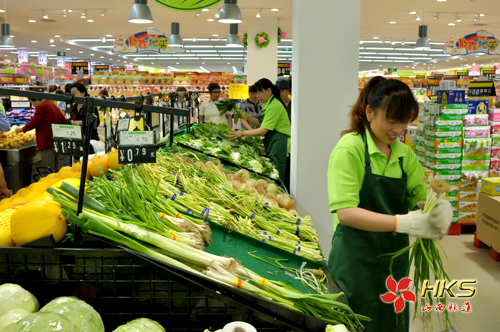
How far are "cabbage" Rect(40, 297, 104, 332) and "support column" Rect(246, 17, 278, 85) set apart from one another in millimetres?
8468

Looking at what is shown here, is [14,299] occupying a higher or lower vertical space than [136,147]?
lower

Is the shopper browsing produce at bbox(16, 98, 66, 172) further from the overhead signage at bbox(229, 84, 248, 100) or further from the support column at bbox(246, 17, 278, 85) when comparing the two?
the support column at bbox(246, 17, 278, 85)

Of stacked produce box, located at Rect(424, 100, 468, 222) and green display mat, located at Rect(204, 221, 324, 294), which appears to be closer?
green display mat, located at Rect(204, 221, 324, 294)

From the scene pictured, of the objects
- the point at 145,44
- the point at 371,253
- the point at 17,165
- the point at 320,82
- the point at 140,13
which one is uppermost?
the point at 145,44

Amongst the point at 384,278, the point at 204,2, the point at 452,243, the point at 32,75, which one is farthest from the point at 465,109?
the point at 32,75

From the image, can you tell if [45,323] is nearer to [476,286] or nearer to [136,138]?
[136,138]

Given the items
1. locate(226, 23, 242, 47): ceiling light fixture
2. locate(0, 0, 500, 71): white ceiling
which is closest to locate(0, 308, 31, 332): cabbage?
locate(0, 0, 500, 71): white ceiling

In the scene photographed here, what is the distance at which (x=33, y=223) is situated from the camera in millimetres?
1535

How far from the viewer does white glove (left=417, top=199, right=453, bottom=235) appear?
1.66m

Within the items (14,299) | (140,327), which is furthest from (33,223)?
(140,327)

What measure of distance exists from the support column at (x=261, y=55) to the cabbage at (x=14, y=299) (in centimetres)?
834

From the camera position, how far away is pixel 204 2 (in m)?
3.37

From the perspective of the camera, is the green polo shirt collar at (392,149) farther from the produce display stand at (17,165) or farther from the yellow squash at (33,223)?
the produce display stand at (17,165)

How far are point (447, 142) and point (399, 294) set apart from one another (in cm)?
473
